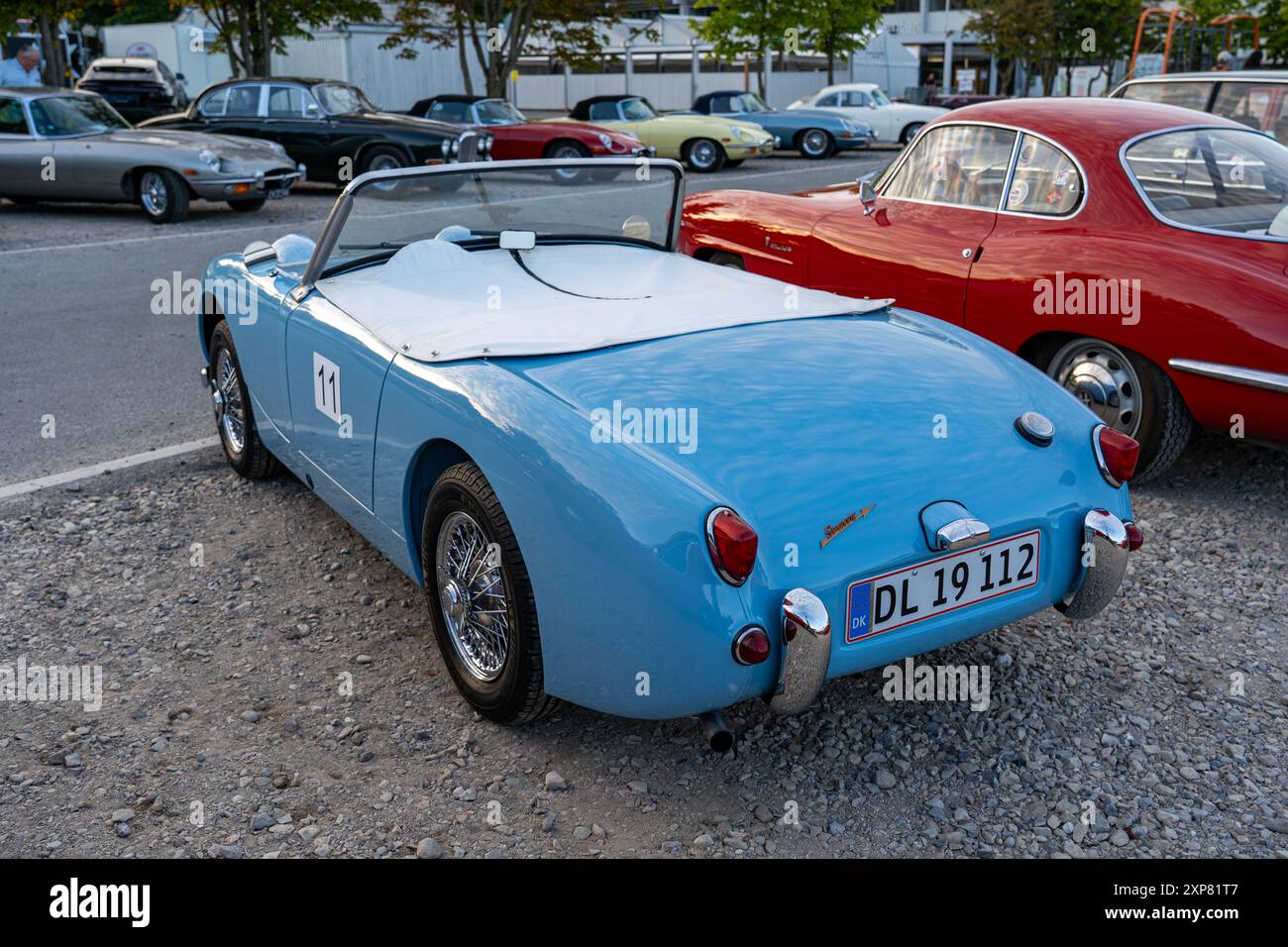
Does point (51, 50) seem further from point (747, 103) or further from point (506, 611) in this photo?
point (506, 611)

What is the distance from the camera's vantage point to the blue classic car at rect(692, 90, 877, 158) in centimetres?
2231

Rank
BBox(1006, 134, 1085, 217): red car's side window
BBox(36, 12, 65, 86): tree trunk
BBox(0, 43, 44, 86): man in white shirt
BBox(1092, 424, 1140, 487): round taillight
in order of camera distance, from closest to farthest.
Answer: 1. BBox(1092, 424, 1140, 487): round taillight
2. BBox(1006, 134, 1085, 217): red car's side window
3. BBox(0, 43, 44, 86): man in white shirt
4. BBox(36, 12, 65, 86): tree trunk

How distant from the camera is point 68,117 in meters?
12.8

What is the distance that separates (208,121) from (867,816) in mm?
14861

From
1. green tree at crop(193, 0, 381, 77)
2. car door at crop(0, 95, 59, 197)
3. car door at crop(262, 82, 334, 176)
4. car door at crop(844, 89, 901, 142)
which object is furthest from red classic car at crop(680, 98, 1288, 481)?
car door at crop(844, 89, 901, 142)

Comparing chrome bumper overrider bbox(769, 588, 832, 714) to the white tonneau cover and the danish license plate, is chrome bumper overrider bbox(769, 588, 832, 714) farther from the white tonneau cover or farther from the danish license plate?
the white tonneau cover

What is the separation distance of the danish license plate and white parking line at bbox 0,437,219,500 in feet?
11.8

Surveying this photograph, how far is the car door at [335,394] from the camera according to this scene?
340 centimetres

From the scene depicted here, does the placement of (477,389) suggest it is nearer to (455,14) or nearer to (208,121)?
(208,121)

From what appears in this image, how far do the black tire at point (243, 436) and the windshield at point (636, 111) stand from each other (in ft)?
54.6

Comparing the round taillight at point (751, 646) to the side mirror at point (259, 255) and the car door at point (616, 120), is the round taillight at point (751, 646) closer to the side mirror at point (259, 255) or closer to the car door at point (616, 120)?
the side mirror at point (259, 255)

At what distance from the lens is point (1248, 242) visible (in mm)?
4480

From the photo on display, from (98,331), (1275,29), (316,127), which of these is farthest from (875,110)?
(98,331)
